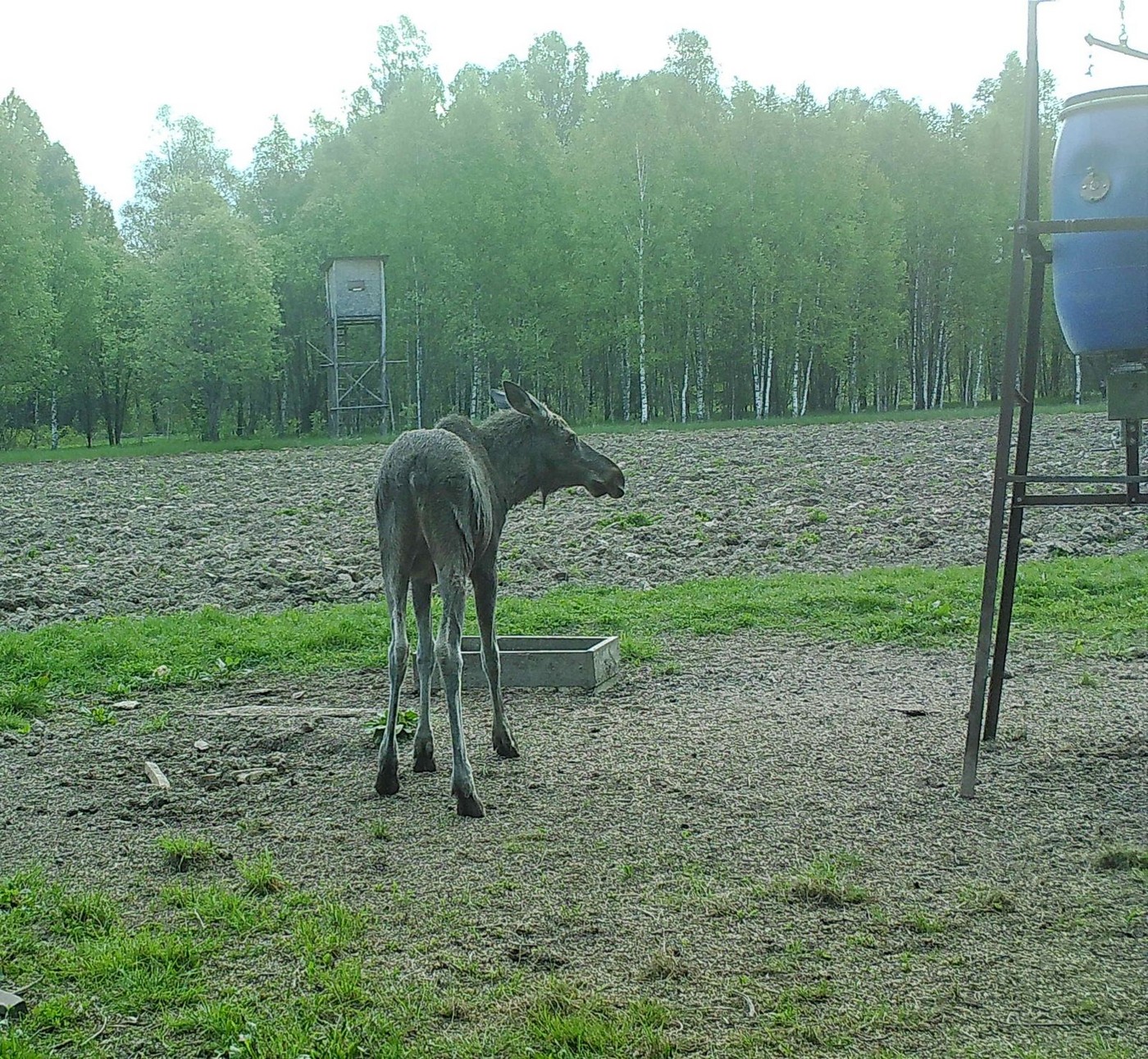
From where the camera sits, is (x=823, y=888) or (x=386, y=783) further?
(x=386, y=783)

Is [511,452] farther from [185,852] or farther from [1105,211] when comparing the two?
[1105,211]

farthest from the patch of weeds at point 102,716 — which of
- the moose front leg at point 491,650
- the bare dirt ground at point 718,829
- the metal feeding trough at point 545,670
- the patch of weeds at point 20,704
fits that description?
the moose front leg at point 491,650

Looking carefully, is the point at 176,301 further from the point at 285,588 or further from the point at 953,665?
the point at 953,665

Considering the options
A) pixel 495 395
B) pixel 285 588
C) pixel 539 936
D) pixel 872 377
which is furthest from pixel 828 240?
pixel 539 936

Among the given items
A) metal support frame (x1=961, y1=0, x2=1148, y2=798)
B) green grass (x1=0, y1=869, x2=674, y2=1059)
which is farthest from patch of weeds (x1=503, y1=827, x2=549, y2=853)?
metal support frame (x1=961, y1=0, x2=1148, y2=798)

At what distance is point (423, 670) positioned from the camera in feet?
21.6

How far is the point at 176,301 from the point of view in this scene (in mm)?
45719

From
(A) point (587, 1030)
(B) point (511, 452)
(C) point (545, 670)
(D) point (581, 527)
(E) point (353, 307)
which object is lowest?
(A) point (587, 1030)

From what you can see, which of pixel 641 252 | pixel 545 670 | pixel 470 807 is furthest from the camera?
pixel 641 252

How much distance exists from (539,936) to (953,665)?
567cm

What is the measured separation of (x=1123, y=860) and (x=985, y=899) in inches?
A: 30.7

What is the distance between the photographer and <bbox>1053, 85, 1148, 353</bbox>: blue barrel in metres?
5.91

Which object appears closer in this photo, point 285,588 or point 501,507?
point 501,507

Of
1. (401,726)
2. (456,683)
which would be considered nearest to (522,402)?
(456,683)
